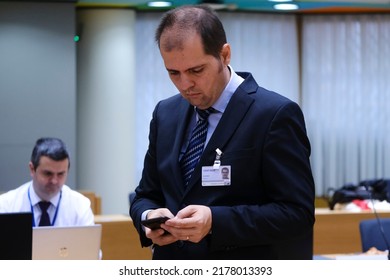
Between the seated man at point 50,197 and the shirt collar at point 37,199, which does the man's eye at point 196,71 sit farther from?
the shirt collar at point 37,199

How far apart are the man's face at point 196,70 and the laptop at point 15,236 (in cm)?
74

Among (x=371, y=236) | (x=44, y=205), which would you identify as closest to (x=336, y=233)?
(x=371, y=236)

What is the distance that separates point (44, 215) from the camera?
183 inches

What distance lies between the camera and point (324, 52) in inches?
408

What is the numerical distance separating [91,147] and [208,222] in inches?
286

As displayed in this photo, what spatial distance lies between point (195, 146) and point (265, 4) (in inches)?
295

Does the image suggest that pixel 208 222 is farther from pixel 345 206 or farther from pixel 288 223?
pixel 345 206

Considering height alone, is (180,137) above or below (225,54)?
below

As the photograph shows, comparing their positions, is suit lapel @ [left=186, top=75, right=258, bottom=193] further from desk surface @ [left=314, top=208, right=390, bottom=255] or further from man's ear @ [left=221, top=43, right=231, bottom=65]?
desk surface @ [left=314, top=208, right=390, bottom=255]

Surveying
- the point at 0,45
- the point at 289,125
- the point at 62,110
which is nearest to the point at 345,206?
the point at 62,110

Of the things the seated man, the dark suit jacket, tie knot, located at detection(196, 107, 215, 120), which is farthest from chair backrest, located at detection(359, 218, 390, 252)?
tie knot, located at detection(196, 107, 215, 120)

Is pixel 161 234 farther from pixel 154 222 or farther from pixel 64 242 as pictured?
pixel 64 242

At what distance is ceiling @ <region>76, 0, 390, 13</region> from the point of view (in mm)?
8849

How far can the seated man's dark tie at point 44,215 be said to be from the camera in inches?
180
